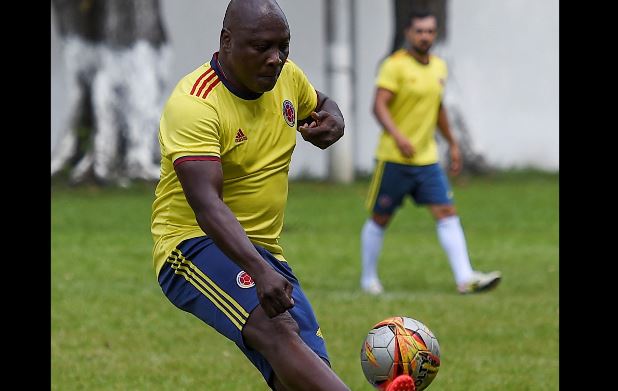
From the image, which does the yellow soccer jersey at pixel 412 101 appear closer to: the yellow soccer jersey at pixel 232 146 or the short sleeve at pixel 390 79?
the short sleeve at pixel 390 79

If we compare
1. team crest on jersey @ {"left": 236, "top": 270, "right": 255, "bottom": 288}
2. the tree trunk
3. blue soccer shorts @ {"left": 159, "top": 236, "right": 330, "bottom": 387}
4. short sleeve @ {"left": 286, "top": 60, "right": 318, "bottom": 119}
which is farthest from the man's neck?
the tree trunk

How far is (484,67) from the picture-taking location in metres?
23.6

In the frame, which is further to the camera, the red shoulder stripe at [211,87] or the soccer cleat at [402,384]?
the soccer cleat at [402,384]

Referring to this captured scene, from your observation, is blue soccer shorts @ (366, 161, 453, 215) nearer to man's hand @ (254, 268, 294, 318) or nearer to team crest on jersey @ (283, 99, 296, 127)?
team crest on jersey @ (283, 99, 296, 127)

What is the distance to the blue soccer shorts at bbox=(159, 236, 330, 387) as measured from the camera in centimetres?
559

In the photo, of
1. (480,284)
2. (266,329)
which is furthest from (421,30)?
(266,329)

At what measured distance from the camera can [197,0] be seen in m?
23.0

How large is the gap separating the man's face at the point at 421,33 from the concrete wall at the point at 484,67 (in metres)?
11.4

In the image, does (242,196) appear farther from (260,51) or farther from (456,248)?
(456,248)

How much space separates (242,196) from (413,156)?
5566 millimetres

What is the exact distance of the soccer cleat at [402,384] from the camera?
584cm

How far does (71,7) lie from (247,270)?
17438 mm

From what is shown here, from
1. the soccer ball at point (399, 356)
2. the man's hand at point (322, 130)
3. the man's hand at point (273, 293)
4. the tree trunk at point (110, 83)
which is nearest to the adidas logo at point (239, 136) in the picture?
the man's hand at point (322, 130)
